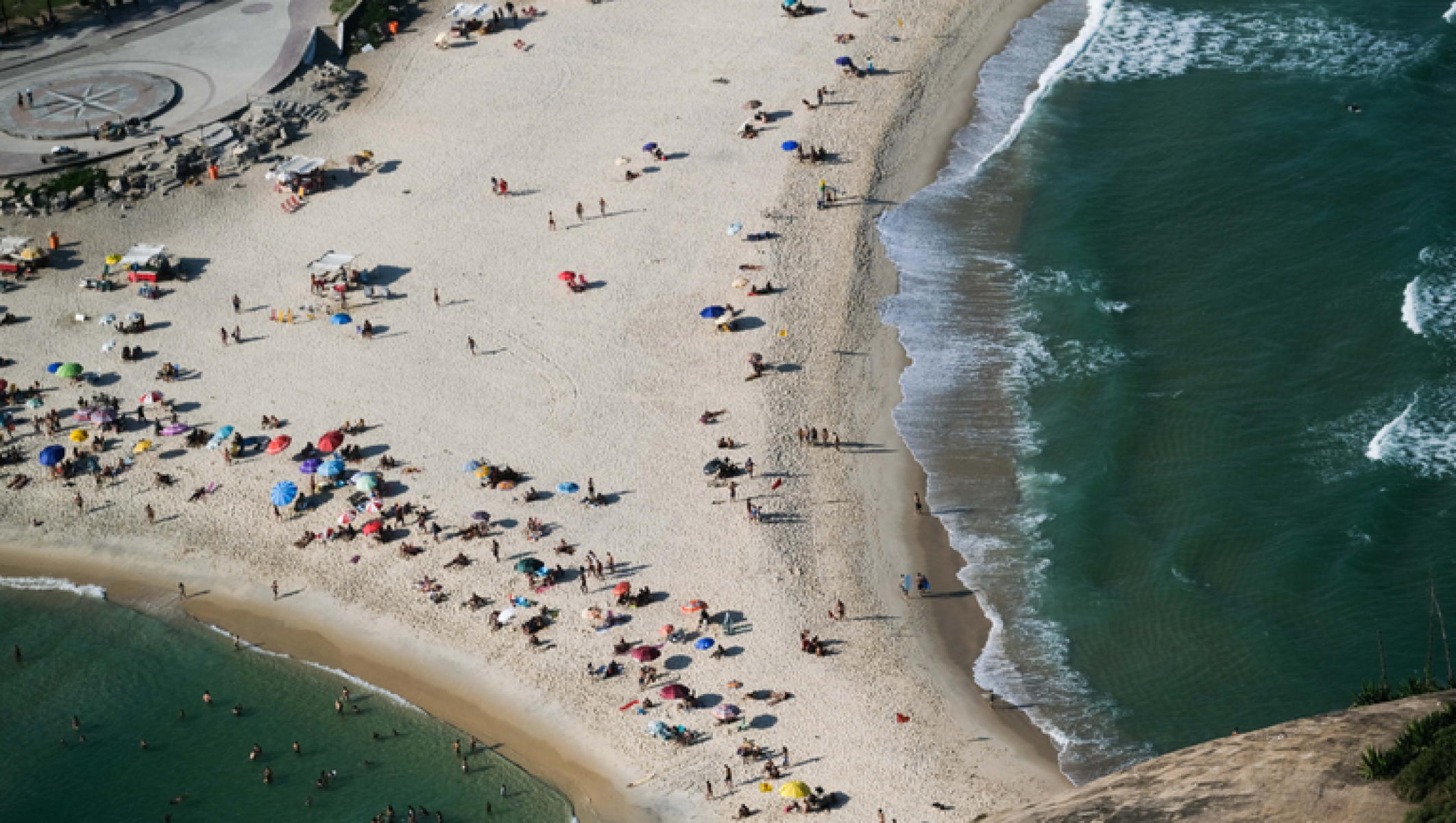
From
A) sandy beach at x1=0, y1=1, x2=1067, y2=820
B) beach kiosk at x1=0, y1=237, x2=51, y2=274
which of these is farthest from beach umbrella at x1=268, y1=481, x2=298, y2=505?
beach kiosk at x1=0, y1=237, x2=51, y2=274

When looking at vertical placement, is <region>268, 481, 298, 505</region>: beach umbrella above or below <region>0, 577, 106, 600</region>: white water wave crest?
above

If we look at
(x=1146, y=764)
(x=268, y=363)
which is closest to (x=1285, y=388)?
(x=1146, y=764)

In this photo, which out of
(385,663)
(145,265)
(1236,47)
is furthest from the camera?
(1236,47)

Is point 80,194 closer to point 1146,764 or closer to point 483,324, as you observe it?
point 483,324

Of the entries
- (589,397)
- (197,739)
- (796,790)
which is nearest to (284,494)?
(197,739)

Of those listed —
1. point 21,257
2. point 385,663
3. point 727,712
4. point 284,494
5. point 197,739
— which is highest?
point 21,257

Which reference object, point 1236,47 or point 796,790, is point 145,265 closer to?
point 796,790

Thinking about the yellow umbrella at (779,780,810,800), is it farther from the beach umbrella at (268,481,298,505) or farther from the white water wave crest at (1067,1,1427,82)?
the white water wave crest at (1067,1,1427,82)
